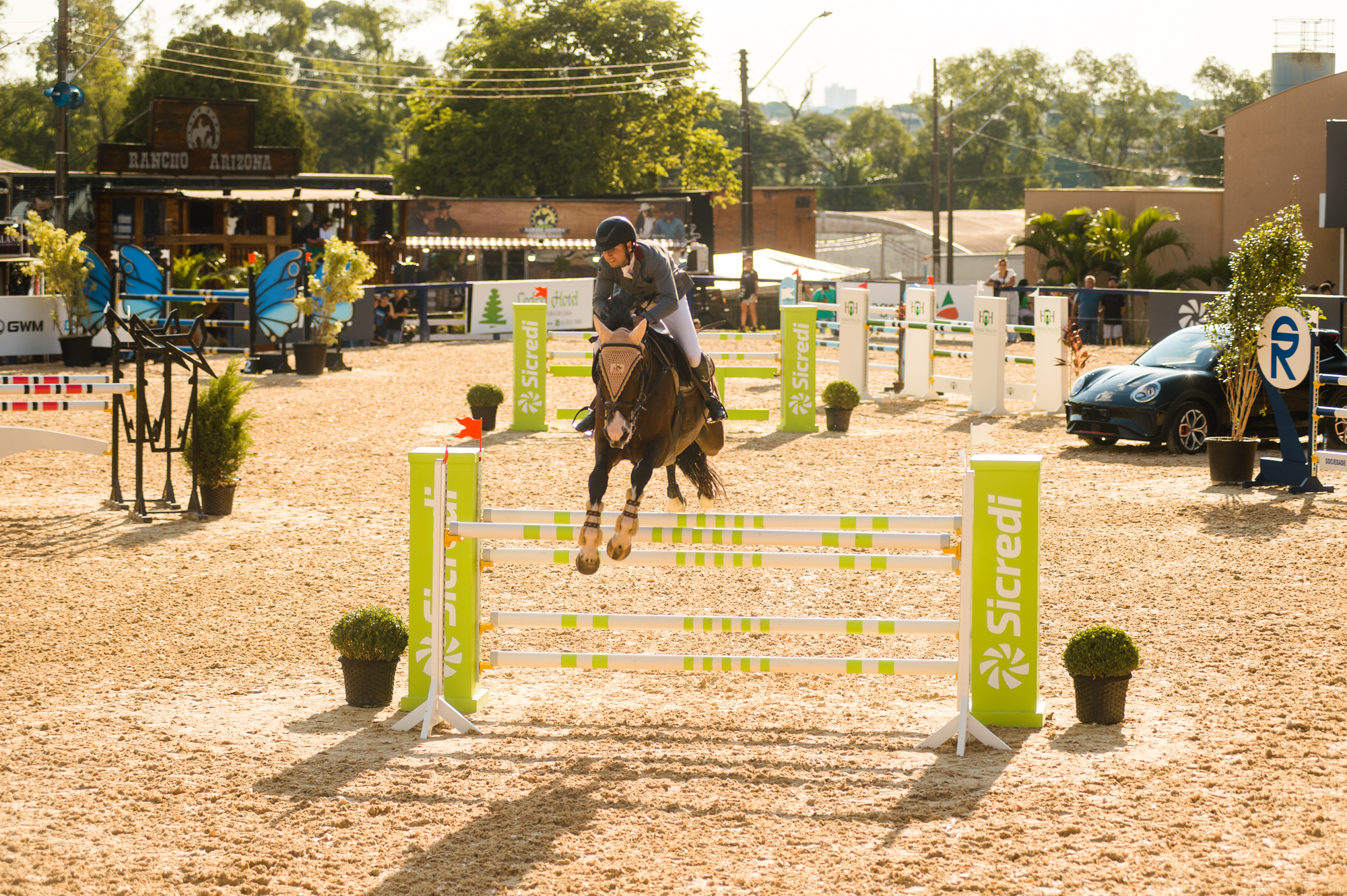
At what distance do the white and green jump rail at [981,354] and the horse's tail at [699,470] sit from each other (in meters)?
11.9

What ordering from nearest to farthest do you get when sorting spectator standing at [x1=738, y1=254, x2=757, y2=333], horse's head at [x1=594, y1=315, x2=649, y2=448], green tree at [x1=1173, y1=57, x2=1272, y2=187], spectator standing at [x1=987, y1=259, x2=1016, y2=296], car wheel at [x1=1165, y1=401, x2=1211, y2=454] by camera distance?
horse's head at [x1=594, y1=315, x2=649, y2=448] < car wheel at [x1=1165, y1=401, x2=1211, y2=454] < spectator standing at [x1=987, y1=259, x2=1016, y2=296] < spectator standing at [x1=738, y1=254, x2=757, y2=333] < green tree at [x1=1173, y1=57, x2=1272, y2=187]

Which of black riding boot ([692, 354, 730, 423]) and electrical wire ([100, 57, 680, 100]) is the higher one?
electrical wire ([100, 57, 680, 100])

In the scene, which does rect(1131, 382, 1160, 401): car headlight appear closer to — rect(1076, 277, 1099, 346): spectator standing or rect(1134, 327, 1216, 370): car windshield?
rect(1134, 327, 1216, 370): car windshield

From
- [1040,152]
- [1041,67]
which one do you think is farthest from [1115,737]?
[1041,67]

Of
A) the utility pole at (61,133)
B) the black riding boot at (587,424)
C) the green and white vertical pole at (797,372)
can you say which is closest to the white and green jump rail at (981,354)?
the green and white vertical pole at (797,372)

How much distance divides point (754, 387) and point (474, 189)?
3521 centimetres

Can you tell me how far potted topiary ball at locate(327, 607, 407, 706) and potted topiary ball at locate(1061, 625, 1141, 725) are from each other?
130 inches

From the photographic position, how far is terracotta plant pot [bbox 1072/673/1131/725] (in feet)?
20.9

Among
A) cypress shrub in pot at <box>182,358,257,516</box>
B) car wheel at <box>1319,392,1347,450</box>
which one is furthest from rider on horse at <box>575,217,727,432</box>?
car wheel at <box>1319,392,1347,450</box>

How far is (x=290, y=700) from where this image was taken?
22.7ft

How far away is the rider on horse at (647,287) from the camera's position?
583 cm

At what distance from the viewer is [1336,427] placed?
14352 mm

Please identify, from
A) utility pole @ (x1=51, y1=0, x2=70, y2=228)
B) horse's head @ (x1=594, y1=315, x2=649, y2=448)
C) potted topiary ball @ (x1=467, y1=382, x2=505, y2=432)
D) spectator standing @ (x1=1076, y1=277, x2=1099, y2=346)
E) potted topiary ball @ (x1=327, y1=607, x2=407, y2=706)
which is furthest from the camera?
spectator standing @ (x1=1076, y1=277, x2=1099, y2=346)

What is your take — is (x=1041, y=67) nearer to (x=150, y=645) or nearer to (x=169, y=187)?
(x=169, y=187)
